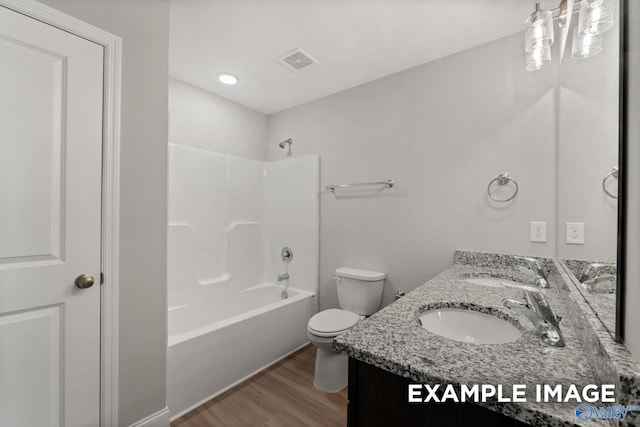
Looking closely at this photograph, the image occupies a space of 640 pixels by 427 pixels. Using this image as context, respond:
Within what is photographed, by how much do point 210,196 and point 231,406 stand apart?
1732mm

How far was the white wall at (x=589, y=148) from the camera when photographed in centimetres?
70

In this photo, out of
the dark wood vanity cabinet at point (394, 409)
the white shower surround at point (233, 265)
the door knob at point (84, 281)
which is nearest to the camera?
the dark wood vanity cabinet at point (394, 409)

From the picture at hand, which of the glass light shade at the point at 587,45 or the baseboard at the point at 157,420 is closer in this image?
the glass light shade at the point at 587,45

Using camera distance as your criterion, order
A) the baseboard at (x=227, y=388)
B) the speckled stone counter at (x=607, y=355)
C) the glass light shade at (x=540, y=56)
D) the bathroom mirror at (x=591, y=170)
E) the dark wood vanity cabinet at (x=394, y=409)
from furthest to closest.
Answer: the baseboard at (x=227, y=388), the glass light shade at (x=540, y=56), the bathroom mirror at (x=591, y=170), the dark wood vanity cabinet at (x=394, y=409), the speckled stone counter at (x=607, y=355)

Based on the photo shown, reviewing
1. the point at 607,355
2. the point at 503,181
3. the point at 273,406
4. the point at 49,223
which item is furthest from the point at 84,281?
the point at 503,181

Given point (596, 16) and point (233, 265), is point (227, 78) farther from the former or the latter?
point (596, 16)

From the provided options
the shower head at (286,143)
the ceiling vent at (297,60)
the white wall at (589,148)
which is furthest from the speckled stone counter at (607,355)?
the shower head at (286,143)

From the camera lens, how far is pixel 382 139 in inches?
90.7

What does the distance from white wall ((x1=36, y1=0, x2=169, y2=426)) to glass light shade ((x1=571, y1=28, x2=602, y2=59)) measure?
6.15 feet

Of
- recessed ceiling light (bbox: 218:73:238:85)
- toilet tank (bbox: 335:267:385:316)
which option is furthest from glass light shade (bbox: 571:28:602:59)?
recessed ceiling light (bbox: 218:73:238:85)

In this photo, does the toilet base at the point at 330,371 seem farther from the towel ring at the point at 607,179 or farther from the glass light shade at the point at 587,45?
the glass light shade at the point at 587,45

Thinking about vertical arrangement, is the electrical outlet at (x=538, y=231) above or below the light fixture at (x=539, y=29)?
below

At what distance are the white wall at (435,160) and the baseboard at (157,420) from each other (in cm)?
147

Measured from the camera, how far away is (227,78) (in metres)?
2.37
